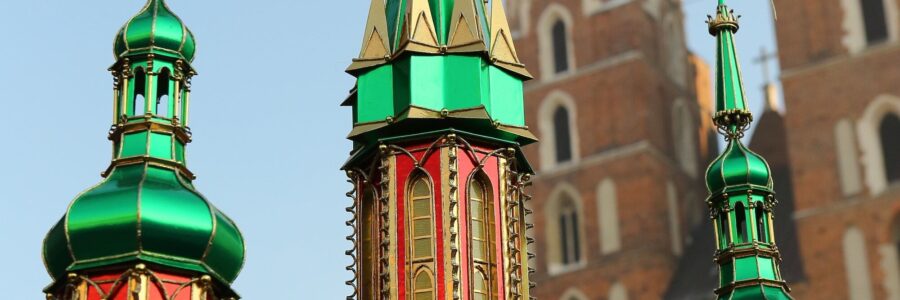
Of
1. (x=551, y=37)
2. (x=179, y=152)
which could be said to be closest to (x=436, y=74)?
(x=179, y=152)

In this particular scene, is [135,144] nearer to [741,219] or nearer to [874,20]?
[741,219]

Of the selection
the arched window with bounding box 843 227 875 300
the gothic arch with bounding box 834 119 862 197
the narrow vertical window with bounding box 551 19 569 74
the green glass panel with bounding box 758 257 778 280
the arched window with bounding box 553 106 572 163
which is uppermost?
the narrow vertical window with bounding box 551 19 569 74

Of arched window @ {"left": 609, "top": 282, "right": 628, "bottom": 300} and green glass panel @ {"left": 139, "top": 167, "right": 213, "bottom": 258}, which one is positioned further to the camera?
arched window @ {"left": 609, "top": 282, "right": 628, "bottom": 300}

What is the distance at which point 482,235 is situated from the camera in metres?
17.5

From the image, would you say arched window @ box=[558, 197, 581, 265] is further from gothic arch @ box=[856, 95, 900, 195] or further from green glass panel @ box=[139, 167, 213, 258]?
green glass panel @ box=[139, 167, 213, 258]

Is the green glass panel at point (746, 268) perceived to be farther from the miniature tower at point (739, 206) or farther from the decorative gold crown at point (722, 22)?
the decorative gold crown at point (722, 22)

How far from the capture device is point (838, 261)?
47.9 meters

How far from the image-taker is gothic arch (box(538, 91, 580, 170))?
177ft

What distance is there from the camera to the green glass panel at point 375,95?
722 inches

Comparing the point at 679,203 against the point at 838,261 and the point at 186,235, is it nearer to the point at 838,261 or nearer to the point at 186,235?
the point at 838,261

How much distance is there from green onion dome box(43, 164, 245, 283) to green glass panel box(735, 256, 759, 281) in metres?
5.94

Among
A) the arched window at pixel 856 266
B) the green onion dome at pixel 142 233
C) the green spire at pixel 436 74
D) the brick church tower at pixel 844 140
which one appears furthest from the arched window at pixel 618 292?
the green onion dome at pixel 142 233

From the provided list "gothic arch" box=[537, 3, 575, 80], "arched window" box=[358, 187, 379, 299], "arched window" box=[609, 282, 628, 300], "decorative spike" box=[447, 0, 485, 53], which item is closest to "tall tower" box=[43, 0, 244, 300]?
"arched window" box=[358, 187, 379, 299]

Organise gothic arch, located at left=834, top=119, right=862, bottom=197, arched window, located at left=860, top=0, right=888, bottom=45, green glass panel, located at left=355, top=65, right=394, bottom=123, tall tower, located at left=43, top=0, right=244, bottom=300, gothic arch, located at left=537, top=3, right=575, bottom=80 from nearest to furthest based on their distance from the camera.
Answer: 1. tall tower, located at left=43, top=0, right=244, bottom=300
2. green glass panel, located at left=355, top=65, right=394, bottom=123
3. gothic arch, located at left=834, top=119, right=862, bottom=197
4. arched window, located at left=860, top=0, right=888, bottom=45
5. gothic arch, located at left=537, top=3, right=575, bottom=80
